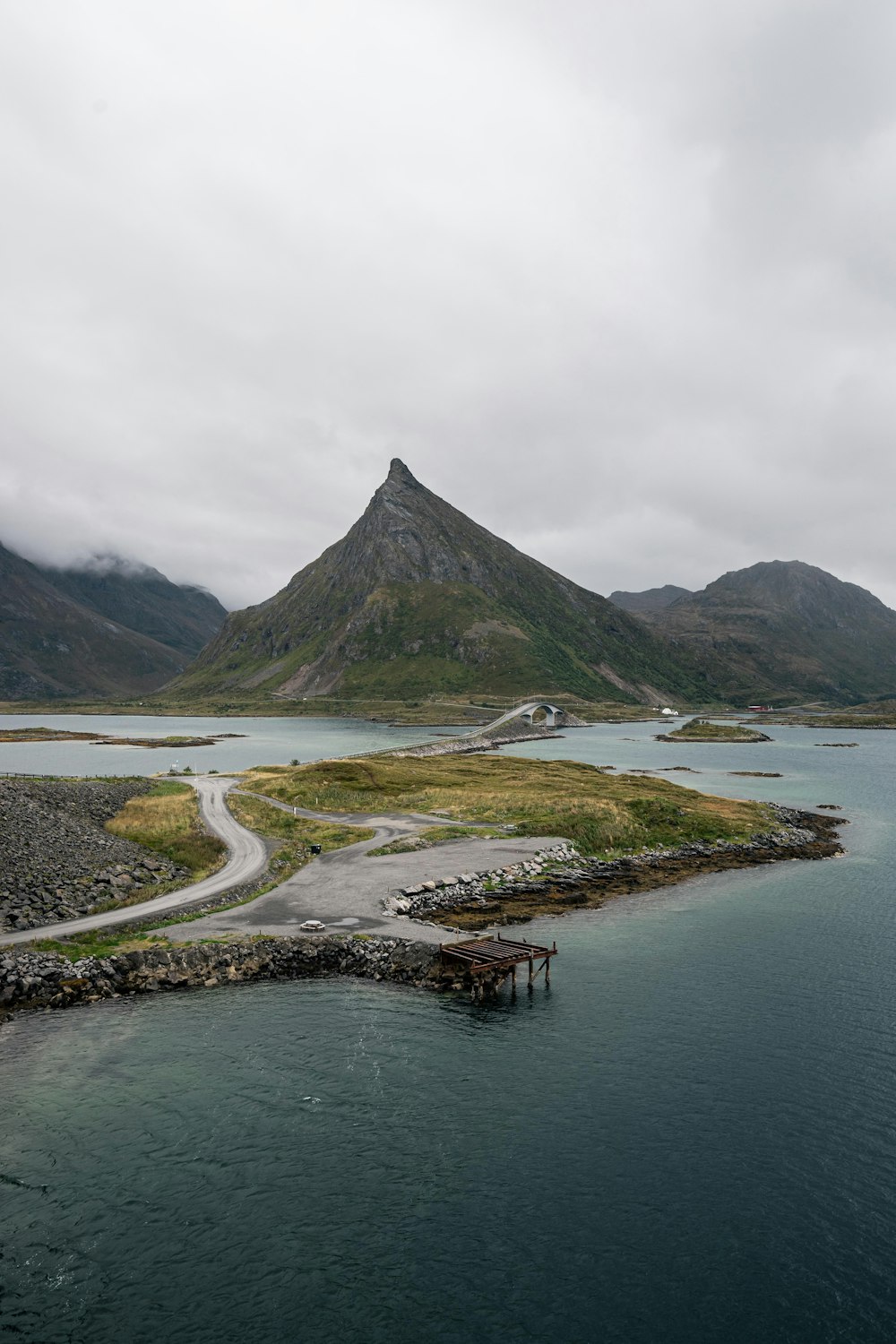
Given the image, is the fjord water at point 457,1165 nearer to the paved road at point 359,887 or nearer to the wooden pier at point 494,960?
the wooden pier at point 494,960

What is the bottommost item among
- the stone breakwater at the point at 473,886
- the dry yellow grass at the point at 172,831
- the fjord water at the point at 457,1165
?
the fjord water at the point at 457,1165

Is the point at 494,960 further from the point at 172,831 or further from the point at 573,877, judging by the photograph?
the point at 172,831

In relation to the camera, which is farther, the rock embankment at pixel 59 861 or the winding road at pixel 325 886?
the rock embankment at pixel 59 861

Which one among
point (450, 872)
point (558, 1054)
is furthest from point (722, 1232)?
point (450, 872)

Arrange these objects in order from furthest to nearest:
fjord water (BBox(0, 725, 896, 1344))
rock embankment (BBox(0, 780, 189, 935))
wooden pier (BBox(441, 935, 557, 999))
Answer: rock embankment (BBox(0, 780, 189, 935)), wooden pier (BBox(441, 935, 557, 999)), fjord water (BBox(0, 725, 896, 1344))

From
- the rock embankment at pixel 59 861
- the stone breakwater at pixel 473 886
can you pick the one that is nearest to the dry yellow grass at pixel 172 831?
the rock embankment at pixel 59 861

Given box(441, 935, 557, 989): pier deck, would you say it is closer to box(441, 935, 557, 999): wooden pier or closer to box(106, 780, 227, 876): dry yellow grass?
box(441, 935, 557, 999): wooden pier

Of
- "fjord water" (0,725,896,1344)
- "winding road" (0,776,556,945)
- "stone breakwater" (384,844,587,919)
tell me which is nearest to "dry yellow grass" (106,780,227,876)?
"winding road" (0,776,556,945)
